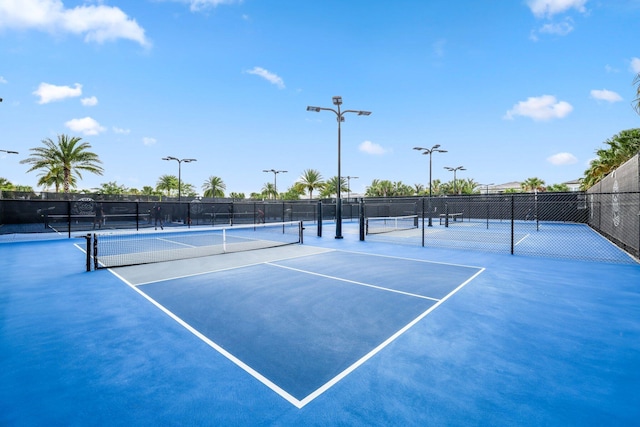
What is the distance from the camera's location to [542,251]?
13.1 m

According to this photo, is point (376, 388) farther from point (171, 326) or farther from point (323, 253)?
point (323, 253)

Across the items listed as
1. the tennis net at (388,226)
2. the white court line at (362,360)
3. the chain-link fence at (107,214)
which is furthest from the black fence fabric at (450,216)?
the white court line at (362,360)

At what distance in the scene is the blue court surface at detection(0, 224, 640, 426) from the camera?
10.0 feet

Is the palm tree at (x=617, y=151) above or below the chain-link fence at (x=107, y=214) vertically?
above

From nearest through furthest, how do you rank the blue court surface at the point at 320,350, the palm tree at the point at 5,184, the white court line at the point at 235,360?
1. the blue court surface at the point at 320,350
2. the white court line at the point at 235,360
3. the palm tree at the point at 5,184

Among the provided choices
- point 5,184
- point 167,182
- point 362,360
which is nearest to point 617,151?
point 362,360

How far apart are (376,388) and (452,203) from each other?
141 ft

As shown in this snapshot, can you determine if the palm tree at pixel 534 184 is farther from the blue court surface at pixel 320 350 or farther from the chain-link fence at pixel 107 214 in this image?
the blue court surface at pixel 320 350

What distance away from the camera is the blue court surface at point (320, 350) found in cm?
306

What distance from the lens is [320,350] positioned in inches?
168

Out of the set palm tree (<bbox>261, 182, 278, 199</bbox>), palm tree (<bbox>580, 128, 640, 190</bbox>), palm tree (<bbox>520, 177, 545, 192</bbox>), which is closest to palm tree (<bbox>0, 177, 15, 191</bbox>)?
palm tree (<bbox>261, 182, 278, 199</bbox>)

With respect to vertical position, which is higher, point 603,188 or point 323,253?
point 603,188

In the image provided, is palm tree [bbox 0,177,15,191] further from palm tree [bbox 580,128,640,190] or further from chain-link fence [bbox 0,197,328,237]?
palm tree [bbox 580,128,640,190]

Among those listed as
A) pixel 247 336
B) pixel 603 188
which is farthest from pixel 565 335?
pixel 603 188
